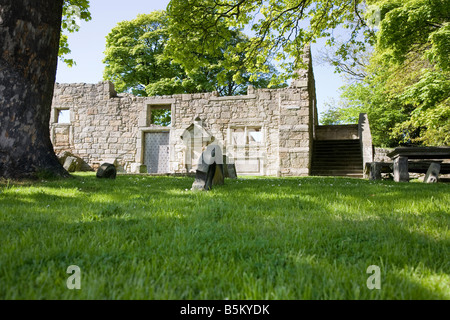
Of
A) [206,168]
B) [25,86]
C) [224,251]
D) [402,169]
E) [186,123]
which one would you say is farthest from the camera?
[186,123]

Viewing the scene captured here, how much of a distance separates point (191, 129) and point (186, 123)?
579 mm

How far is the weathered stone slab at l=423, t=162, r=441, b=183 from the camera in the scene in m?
→ 9.05

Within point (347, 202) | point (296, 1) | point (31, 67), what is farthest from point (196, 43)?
point (347, 202)

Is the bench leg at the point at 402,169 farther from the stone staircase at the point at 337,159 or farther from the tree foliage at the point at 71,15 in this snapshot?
the tree foliage at the point at 71,15

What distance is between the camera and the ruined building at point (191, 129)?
14250mm

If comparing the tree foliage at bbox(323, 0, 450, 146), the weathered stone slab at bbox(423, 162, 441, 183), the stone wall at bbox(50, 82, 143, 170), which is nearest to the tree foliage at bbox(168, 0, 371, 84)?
the tree foliage at bbox(323, 0, 450, 146)

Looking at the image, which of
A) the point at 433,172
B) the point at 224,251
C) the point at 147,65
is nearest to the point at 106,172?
the point at 224,251

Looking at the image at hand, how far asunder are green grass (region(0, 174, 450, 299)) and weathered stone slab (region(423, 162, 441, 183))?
21.7 ft

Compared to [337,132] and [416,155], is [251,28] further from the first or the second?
[337,132]

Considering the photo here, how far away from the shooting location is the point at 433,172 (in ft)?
30.1

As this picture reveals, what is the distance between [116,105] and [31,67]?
1204 cm

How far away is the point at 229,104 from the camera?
16062 millimetres

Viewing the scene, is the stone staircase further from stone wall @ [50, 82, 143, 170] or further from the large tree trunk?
the large tree trunk

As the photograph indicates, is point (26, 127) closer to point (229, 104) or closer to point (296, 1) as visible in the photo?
point (296, 1)
